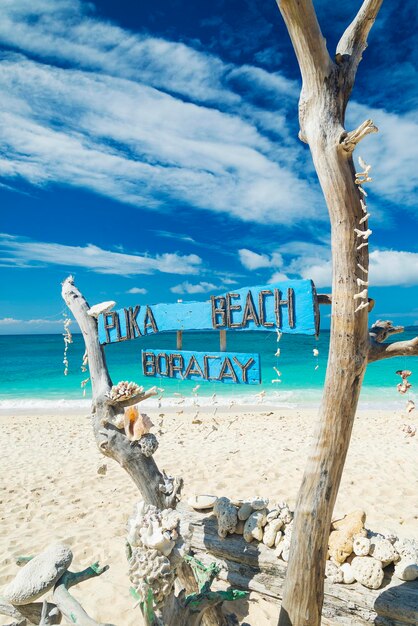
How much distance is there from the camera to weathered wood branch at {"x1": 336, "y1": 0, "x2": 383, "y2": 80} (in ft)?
7.34

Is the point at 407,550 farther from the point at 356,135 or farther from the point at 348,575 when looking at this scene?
the point at 356,135

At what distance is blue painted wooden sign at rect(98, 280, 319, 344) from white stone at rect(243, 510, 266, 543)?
1.81 m

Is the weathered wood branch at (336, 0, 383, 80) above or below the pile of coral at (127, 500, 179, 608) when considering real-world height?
above

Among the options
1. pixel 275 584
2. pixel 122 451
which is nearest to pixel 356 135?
pixel 122 451

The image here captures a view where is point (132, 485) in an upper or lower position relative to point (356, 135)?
lower

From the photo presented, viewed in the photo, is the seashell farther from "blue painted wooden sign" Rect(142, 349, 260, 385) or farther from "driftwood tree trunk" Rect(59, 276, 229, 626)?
"blue painted wooden sign" Rect(142, 349, 260, 385)

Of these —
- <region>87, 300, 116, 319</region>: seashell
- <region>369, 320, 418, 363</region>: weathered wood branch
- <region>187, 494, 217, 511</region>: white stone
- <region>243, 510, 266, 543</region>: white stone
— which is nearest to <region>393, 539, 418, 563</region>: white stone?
<region>243, 510, 266, 543</region>: white stone

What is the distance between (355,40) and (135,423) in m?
2.72

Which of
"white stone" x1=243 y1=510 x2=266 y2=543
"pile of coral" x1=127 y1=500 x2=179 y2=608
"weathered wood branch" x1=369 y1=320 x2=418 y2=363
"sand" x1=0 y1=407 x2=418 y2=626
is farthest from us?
"sand" x1=0 y1=407 x2=418 y2=626

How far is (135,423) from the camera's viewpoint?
287cm

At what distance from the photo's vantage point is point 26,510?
Answer: 6.00m

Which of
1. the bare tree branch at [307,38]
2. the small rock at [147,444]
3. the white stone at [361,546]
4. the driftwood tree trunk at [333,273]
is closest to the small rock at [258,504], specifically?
the white stone at [361,546]

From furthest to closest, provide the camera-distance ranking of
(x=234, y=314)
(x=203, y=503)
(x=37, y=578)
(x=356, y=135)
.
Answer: (x=203, y=503)
(x=234, y=314)
(x=356, y=135)
(x=37, y=578)

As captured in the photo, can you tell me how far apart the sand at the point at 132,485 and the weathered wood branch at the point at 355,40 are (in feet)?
14.0
